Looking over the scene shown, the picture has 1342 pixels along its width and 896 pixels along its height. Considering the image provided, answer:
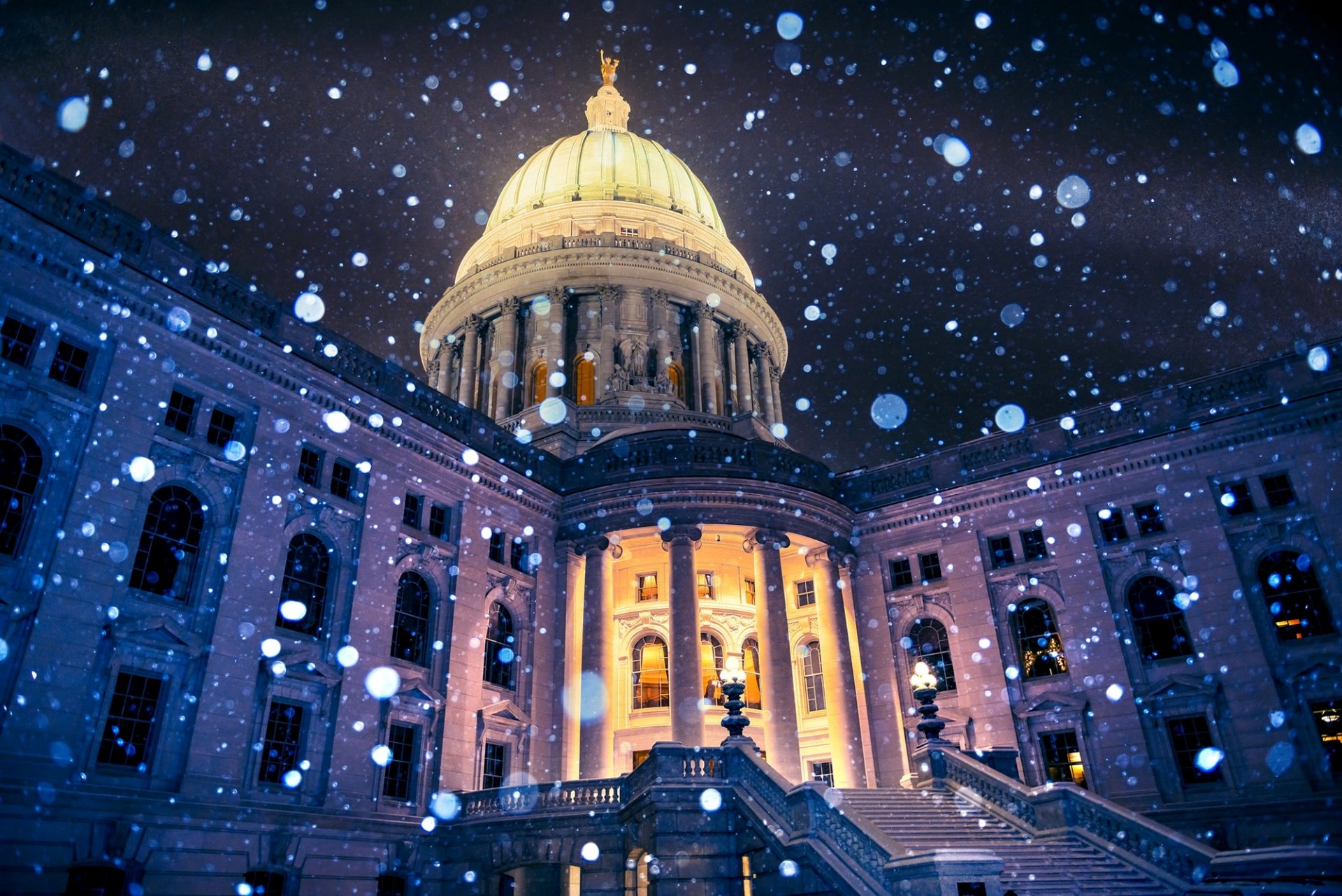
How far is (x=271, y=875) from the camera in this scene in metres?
21.6

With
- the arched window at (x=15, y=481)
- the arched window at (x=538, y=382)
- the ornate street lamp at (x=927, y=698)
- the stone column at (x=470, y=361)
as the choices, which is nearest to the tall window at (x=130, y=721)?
the arched window at (x=15, y=481)

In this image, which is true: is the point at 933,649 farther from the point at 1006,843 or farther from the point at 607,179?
the point at 607,179

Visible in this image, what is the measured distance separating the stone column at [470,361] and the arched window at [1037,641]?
103 feet

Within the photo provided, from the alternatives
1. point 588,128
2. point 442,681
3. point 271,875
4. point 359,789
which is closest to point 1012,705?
point 442,681

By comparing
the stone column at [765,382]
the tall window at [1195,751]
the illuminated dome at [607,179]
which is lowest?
the tall window at [1195,751]

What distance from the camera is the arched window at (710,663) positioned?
35.5 meters

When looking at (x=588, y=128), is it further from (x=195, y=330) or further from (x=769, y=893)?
(x=769, y=893)

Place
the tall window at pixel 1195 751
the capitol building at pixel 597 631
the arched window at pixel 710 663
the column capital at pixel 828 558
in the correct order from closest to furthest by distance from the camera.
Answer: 1. the capitol building at pixel 597 631
2. the tall window at pixel 1195 751
3. the column capital at pixel 828 558
4. the arched window at pixel 710 663

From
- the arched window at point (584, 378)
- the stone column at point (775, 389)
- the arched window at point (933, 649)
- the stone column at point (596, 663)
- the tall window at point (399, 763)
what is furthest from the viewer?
the stone column at point (775, 389)

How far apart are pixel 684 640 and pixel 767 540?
5.07 metres

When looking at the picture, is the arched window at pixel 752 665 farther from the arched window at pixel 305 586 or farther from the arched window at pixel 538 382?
the arched window at pixel 538 382

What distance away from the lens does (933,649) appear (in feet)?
110

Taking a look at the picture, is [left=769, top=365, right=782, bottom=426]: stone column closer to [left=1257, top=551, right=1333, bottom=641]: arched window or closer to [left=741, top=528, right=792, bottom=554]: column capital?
[left=741, top=528, right=792, bottom=554]: column capital

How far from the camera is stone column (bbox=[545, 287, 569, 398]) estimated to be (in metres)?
49.2
